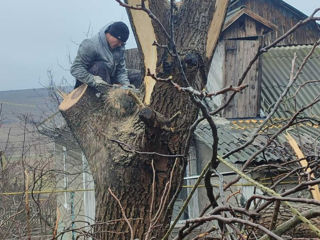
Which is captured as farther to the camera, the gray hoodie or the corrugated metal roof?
the corrugated metal roof

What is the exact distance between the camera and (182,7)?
148 inches

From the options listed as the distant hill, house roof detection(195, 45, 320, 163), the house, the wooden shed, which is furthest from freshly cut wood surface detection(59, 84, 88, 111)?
the distant hill

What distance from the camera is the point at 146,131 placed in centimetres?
331

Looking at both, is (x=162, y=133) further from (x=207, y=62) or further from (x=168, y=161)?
(x=207, y=62)

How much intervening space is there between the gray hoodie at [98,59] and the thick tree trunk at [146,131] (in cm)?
49

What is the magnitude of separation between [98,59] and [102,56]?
0.05 m

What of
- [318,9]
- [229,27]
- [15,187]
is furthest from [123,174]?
[15,187]

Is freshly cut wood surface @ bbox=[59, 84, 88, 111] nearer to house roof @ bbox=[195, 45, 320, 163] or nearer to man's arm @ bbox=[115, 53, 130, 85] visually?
man's arm @ bbox=[115, 53, 130, 85]

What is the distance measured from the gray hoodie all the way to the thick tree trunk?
0.49 metres

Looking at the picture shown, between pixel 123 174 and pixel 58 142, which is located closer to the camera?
pixel 123 174

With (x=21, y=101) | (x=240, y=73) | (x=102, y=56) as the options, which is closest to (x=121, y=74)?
(x=102, y=56)

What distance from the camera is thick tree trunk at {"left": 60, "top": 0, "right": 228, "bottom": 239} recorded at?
334 cm

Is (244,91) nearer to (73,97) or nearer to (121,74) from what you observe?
(121,74)

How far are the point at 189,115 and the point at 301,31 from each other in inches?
487
